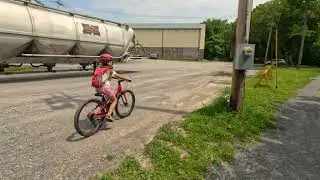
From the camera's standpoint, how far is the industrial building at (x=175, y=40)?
7506 centimetres

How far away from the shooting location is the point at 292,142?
299 inches

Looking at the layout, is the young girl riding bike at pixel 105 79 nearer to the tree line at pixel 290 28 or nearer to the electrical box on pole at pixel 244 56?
the electrical box on pole at pixel 244 56

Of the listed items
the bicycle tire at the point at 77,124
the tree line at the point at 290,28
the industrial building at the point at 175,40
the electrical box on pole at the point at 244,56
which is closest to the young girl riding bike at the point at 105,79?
the bicycle tire at the point at 77,124

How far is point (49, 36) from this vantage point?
56.6 ft

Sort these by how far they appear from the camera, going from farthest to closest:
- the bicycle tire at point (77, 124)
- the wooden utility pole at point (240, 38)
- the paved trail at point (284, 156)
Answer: the wooden utility pole at point (240, 38) < the bicycle tire at point (77, 124) < the paved trail at point (284, 156)

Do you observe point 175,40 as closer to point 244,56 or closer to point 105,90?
point 244,56

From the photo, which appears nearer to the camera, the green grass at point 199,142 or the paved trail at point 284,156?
the green grass at point 199,142

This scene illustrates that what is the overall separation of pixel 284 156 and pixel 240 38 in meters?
3.29

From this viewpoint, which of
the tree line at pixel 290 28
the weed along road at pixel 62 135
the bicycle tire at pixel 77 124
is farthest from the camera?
the tree line at pixel 290 28

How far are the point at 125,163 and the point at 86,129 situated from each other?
74.3 inches

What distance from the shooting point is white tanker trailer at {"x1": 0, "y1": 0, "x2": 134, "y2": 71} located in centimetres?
1542

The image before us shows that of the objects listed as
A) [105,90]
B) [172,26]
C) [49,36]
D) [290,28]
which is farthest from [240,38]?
[172,26]

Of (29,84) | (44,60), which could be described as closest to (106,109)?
(29,84)

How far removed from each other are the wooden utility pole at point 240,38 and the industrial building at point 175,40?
216 feet
